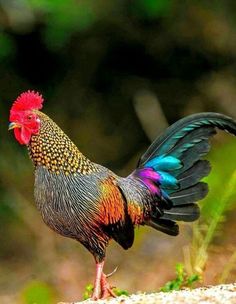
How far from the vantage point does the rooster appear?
492cm

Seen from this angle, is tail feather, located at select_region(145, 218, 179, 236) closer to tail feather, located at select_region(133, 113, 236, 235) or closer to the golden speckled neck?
tail feather, located at select_region(133, 113, 236, 235)

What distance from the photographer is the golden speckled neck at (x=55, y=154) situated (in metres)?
4.98

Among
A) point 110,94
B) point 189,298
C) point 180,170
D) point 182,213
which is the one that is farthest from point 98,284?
point 110,94

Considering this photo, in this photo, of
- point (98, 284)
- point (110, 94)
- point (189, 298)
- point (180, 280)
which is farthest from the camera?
point (110, 94)

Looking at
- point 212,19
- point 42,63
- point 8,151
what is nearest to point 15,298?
point 8,151

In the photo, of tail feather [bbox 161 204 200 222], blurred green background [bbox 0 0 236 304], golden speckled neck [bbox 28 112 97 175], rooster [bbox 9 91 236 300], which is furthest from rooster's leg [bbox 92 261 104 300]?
blurred green background [bbox 0 0 236 304]

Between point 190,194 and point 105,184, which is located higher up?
point 105,184

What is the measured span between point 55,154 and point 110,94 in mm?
4864

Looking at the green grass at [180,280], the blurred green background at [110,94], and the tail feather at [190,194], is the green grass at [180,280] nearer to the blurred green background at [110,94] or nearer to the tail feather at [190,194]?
the tail feather at [190,194]

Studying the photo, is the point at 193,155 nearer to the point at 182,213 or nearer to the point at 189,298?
the point at 182,213

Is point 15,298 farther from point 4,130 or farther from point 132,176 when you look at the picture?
point 132,176

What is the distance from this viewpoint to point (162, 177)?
539cm

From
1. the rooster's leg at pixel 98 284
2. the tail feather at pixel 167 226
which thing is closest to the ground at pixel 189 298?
the rooster's leg at pixel 98 284

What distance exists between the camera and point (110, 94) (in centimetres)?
981
